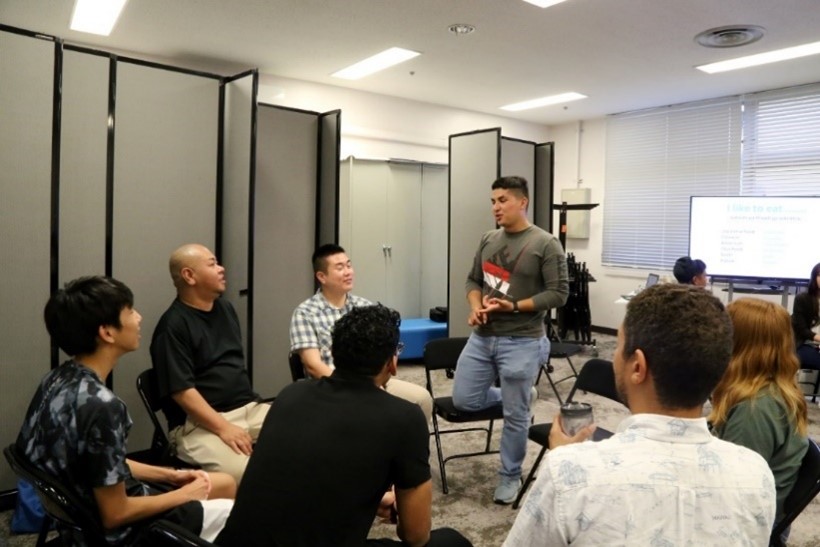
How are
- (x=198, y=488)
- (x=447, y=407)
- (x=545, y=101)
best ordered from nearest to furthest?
(x=198, y=488) → (x=447, y=407) → (x=545, y=101)

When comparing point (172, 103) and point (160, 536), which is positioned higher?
point (172, 103)

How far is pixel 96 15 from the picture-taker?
4062mm

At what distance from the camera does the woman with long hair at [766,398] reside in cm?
154

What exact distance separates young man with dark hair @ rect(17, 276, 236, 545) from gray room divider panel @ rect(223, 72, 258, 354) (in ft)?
6.81

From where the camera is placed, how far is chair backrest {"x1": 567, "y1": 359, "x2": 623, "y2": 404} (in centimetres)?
280

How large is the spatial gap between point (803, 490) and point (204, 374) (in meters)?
2.17

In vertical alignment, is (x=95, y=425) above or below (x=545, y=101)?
below

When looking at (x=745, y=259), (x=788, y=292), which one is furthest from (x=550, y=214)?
(x=788, y=292)

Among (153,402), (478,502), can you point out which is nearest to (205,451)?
(153,402)

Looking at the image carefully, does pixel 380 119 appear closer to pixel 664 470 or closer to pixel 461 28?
pixel 461 28

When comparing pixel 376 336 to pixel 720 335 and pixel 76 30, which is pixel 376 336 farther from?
pixel 76 30

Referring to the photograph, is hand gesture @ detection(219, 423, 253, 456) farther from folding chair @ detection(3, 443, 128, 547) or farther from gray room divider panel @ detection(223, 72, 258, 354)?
gray room divider panel @ detection(223, 72, 258, 354)

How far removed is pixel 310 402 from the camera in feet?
4.58

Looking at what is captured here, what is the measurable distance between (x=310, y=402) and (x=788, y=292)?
5.89 m
